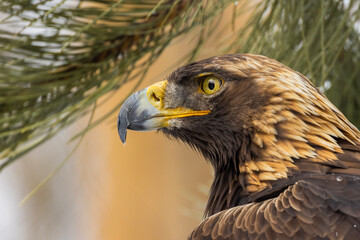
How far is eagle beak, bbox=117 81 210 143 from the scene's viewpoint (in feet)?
7.41

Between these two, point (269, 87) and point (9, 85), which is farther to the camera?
point (9, 85)

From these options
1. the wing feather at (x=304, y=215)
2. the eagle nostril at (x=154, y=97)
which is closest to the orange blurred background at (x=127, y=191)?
the eagle nostril at (x=154, y=97)

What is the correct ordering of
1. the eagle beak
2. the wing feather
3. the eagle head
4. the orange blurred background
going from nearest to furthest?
the wing feather < the eagle head < the eagle beak < the orange blurred background

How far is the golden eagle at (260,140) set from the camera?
1.77m

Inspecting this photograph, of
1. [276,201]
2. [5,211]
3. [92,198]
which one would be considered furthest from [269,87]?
[5,211]

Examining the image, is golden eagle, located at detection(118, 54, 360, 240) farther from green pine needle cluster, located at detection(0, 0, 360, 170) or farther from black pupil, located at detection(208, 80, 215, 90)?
green pine needle cluster, located at detection(0, 0, 360, 170)

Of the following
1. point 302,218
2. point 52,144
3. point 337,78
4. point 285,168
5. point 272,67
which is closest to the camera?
point 302,218

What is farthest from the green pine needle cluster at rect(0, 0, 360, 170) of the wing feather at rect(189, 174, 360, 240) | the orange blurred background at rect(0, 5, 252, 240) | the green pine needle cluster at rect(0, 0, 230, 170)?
the orange blurred background at rect(0, 5, 252, 240)

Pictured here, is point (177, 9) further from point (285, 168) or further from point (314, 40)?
point (285, 168)

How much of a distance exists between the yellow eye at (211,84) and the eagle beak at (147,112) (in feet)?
0.27

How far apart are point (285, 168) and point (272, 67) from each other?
40cm

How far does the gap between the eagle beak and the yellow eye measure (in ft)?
0.27

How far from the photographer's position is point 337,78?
8.81 feet

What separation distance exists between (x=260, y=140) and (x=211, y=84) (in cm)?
30
